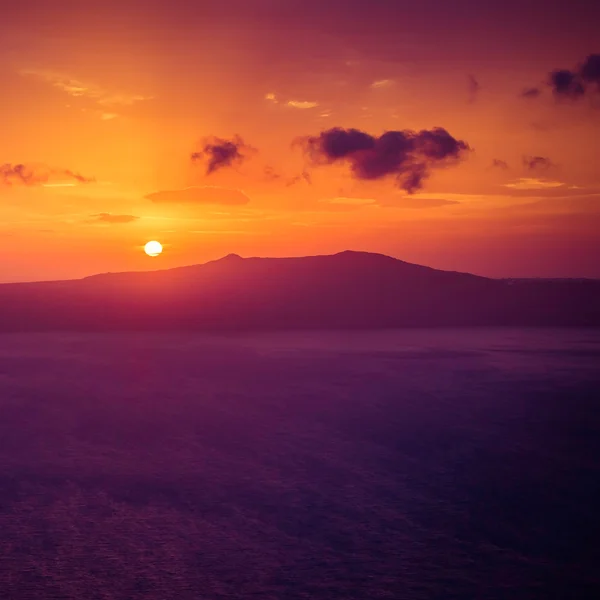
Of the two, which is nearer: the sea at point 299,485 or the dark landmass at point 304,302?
the sea at point 299,485

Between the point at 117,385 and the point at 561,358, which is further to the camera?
the point at 561,358

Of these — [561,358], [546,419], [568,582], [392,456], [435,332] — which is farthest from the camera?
[435,332]

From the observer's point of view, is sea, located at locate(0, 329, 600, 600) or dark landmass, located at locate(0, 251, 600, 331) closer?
sea, located at locate(0, 329, 600, 600)

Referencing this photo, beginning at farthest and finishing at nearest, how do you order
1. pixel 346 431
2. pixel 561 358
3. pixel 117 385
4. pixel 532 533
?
pixel 561 358, pixel 117 385, pixel 346 431, pixel 532 533

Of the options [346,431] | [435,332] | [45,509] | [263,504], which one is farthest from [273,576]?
[435,332]

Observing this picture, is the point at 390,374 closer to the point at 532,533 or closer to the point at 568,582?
the point at 532,533

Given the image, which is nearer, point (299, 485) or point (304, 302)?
point (299, 485)
